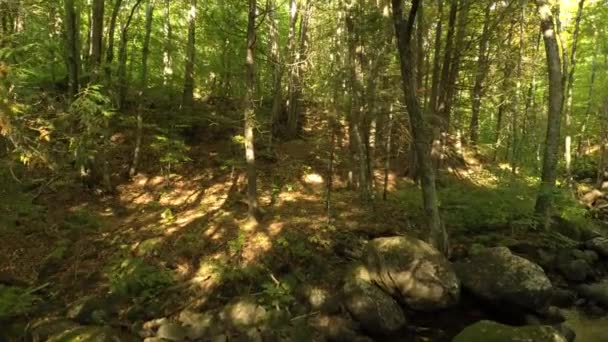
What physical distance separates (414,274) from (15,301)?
7869 millimetres

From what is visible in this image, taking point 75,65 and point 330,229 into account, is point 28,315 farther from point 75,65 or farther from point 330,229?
point 75,65

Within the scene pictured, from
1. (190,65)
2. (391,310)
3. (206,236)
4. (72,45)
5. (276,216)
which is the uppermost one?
(190,65)

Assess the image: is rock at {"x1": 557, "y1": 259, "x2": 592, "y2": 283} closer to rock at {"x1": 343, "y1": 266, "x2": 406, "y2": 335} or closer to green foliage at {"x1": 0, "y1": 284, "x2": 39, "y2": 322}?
rock at {"x1": 343, "y1": 266, "x2": 406, "y2": 335}

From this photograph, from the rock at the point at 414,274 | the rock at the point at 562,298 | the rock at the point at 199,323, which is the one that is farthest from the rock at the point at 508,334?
the rock at the point at 199,323

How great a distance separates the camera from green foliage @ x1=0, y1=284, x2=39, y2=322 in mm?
8470

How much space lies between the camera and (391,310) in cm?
887

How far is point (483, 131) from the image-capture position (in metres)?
27.4

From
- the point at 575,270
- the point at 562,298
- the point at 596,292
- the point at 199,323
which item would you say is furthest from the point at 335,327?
the point at 575,270

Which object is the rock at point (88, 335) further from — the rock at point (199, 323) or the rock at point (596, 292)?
the rock at point (596, 292)

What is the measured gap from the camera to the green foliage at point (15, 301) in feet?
27.8

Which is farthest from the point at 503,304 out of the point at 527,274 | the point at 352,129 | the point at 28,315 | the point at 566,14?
the point at 566,14

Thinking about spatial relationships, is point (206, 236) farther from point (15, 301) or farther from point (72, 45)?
point (72, 45)

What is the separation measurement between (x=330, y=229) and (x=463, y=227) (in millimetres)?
3933

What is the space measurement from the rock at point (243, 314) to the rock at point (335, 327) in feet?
3.22
